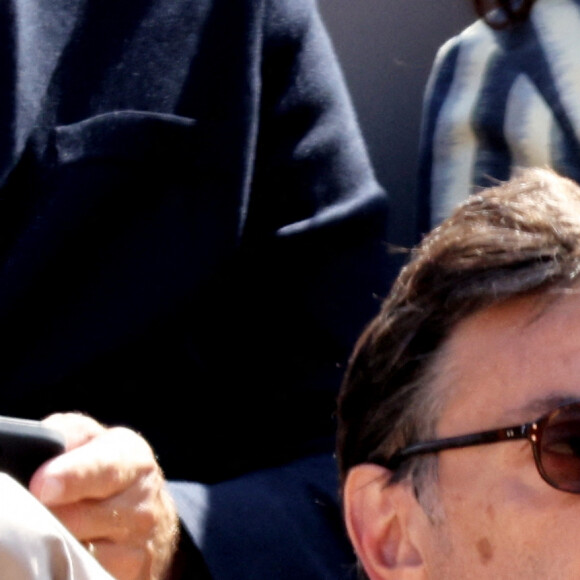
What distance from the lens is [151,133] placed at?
1.66 meters

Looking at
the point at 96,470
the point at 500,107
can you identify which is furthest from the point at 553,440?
the point at 500,107

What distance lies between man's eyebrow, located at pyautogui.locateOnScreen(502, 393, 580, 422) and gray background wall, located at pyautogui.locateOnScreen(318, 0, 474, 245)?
1135 mm

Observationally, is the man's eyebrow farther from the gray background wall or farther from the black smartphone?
the gray background wall

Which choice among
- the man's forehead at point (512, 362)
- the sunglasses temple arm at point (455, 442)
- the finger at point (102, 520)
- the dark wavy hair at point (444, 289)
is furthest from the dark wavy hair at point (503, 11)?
the finger at point (102, 520)

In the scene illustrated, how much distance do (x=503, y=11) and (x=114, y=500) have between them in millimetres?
1032

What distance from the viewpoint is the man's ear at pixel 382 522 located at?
50.6 inches

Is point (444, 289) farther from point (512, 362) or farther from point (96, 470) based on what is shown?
point (96, 470)

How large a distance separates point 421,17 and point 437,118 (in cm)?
47

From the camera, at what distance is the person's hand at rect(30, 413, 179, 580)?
4.08 ft

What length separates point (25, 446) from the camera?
46.1 inches

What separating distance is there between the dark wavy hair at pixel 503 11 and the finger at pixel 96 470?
0.94 m

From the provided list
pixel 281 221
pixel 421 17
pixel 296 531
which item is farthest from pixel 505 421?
pixel 421 17

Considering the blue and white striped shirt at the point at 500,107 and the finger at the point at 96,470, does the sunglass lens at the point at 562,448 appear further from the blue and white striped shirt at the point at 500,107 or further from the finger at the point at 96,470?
the blue and white striped shirt at the point at 500,107

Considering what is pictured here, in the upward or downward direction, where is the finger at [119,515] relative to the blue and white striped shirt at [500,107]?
downward
